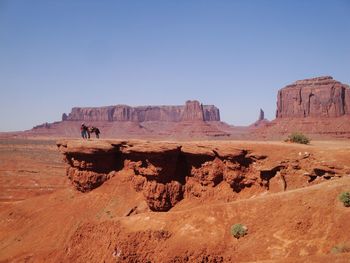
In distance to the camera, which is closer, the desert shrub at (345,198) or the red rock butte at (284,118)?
the desert shrub at (345,198)

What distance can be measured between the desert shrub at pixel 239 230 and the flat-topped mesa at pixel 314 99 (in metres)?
75.7

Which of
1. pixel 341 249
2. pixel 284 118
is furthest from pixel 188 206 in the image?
pixel 284 118

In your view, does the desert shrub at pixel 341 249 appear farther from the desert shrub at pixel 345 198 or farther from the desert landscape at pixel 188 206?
the desert shrub at pixel 345 198

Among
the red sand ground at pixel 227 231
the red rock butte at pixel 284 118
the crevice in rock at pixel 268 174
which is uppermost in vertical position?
the red rock butte at pixel 284 118

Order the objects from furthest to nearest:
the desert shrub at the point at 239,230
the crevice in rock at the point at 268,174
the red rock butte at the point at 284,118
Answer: the red rock butte at the point at 284,118
the crevice in rock at the point at 268,174
the desert shrub at the point at 239,230

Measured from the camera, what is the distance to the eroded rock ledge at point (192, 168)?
17094 mm

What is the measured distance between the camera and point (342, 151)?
1683 cm

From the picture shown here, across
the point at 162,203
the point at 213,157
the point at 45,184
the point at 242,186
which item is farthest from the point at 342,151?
the point at 45,184

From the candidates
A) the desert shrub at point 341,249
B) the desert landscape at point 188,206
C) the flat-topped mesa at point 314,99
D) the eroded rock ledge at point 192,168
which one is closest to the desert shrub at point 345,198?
the desert landscape at point 188,206

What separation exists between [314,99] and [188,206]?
7264 cm

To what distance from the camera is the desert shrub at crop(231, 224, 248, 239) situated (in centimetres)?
1210

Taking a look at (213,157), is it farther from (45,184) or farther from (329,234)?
(45,184)

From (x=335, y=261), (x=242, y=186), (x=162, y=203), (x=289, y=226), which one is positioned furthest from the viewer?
(x=162, y=203)

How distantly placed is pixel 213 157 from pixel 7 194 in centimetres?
2754
